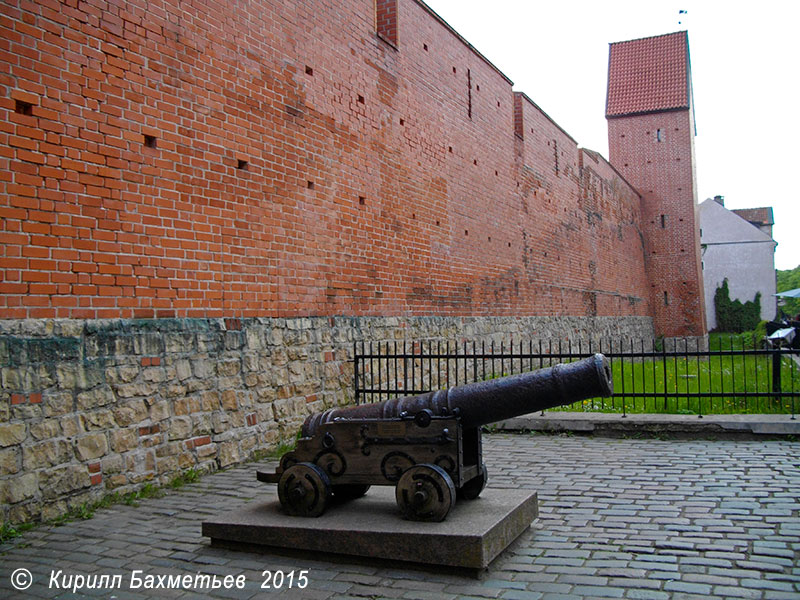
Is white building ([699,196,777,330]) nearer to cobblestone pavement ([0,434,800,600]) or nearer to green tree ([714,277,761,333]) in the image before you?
green tree ([714,277,761,333])

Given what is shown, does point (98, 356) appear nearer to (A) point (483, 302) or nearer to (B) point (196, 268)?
(B) point (196, 268)

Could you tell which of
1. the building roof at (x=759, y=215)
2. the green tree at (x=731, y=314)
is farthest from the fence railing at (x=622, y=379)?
the building roof at (x=759, y=215)

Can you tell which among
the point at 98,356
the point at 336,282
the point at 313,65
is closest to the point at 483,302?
the point at 336,282

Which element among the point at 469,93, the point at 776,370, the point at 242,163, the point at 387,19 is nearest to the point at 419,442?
the point at 242,163

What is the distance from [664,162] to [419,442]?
1205 inches

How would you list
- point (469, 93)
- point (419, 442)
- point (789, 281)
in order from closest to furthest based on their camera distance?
point (419, 442) → point (469, 93) → point (789, 281)

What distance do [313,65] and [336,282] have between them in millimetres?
2708

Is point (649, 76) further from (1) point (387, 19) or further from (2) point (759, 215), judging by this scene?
(2) point (759, 215)

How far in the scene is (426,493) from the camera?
4.08 m

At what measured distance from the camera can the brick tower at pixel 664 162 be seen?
31.4 meters

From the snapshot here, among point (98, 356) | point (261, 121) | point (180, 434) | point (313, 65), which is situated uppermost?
point (313, 65)

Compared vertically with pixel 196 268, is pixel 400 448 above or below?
below

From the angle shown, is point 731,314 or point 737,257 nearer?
point 731,314

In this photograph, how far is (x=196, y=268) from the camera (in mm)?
6637
